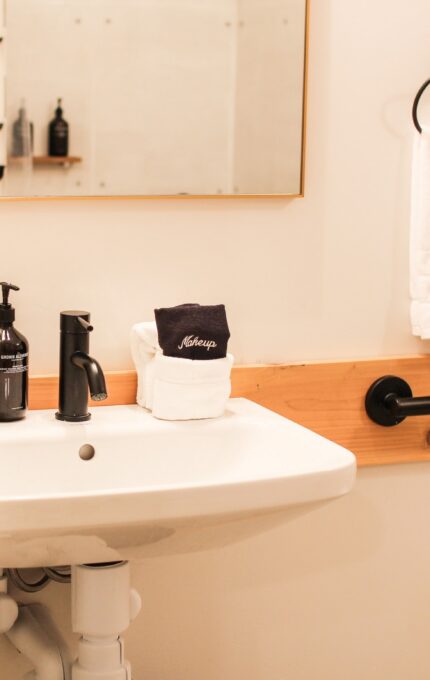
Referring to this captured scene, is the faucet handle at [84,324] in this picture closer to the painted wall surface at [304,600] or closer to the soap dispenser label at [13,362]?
the soap dispenser label at [13,362]

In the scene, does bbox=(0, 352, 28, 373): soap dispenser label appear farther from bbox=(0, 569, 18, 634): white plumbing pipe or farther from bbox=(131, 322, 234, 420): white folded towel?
bbox=(0, 569, 18, 634): white plumbing pipe

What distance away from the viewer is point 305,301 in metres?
1.79

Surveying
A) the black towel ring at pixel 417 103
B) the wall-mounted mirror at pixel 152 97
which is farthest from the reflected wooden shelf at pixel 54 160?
the black towel ring at pixel 417 103

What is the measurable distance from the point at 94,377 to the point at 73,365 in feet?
0.41

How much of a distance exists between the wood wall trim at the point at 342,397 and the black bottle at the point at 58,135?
388 mm

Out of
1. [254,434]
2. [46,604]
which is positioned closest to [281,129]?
[254,434]

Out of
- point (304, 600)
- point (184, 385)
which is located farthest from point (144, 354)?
point (304, 600)

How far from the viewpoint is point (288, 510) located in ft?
4.18

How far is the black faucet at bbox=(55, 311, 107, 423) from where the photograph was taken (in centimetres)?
150

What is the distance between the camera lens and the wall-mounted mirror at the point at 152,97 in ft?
5.09

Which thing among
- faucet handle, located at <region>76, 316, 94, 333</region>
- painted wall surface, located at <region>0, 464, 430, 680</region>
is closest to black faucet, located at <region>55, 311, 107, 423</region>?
faucet handle, located at <region>76, 316, 94, 333</region>

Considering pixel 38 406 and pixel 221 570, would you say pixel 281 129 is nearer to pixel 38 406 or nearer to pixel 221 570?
pixel 38 406

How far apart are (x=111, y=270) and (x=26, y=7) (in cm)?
45

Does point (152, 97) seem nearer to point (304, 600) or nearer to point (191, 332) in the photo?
point (191, 332)
